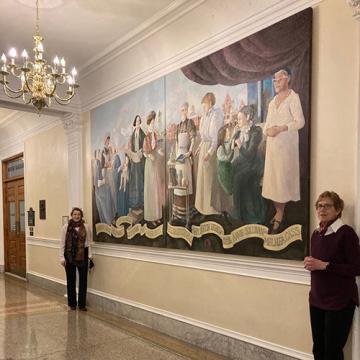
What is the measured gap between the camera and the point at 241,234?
10.7 feet

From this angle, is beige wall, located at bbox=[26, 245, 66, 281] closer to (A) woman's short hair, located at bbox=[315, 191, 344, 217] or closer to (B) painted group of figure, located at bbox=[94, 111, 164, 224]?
(B) painted group of figure, located at bbox=[94, 111, 164, 224]

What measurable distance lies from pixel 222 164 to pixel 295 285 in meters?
1.22

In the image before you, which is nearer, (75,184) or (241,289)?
(241,289)

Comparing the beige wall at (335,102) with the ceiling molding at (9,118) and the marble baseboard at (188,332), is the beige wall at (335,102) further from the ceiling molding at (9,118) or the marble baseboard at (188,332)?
the ceiling molding at (9,118)

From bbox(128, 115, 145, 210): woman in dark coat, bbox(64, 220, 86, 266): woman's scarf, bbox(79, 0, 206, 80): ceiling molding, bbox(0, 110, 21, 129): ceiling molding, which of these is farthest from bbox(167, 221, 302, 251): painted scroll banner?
bbox(0, 110, 21, 129): ceiling molding

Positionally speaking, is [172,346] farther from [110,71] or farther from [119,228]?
[110,71]

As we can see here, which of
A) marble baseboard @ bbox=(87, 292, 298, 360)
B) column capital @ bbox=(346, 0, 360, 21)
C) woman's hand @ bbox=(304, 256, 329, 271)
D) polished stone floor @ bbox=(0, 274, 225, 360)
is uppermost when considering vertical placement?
column capital @ bbox=(346, 0, 360, 21)

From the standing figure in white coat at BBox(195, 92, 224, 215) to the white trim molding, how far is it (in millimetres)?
469

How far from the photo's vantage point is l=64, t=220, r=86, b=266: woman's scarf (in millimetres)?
5277

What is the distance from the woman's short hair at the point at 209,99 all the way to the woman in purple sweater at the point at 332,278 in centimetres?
148

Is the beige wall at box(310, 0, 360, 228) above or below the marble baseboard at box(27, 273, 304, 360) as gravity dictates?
above

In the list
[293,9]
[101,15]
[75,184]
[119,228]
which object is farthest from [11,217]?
[293,9]

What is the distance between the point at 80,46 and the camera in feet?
15.3

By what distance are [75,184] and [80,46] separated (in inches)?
83.2
